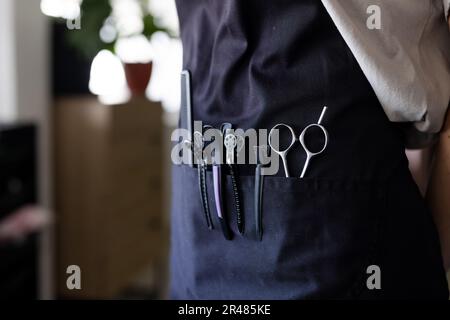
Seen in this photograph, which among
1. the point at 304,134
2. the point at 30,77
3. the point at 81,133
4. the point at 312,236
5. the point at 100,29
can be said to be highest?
the point at 100,29

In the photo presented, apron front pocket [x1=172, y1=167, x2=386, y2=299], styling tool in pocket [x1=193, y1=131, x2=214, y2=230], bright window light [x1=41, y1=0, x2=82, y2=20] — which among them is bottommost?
apron front pocket [x1=172, y1=167, x2=386, y2=299]

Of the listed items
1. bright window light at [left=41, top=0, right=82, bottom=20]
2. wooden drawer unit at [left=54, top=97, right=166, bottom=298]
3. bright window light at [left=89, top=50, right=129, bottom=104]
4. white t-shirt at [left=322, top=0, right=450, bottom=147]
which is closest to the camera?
white t-shirt at [left=322, top=0, right=450, bottom=147]

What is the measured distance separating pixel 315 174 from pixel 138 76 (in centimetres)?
175

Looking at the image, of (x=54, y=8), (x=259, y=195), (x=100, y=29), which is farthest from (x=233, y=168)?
(x=54, y=8)

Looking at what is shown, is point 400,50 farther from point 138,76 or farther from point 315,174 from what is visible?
point 138,76

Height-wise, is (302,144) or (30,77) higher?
(30,77)

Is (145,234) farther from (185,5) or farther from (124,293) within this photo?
(185,5)

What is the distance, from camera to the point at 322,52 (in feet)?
1.78

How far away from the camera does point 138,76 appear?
221cm

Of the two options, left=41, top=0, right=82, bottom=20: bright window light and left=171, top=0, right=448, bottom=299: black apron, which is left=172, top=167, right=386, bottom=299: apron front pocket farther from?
left=41, top=0, right=82, bottom=20: bright window light

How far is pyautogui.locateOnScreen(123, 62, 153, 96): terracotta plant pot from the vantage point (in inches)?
85.7

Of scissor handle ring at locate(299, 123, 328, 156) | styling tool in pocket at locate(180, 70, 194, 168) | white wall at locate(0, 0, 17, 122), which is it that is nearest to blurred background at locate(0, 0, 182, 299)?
white wall at locate(0, 0, 17, 122)

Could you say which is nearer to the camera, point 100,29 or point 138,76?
point 100,29

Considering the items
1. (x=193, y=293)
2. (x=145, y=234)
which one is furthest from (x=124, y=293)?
(x=193, y=293)
